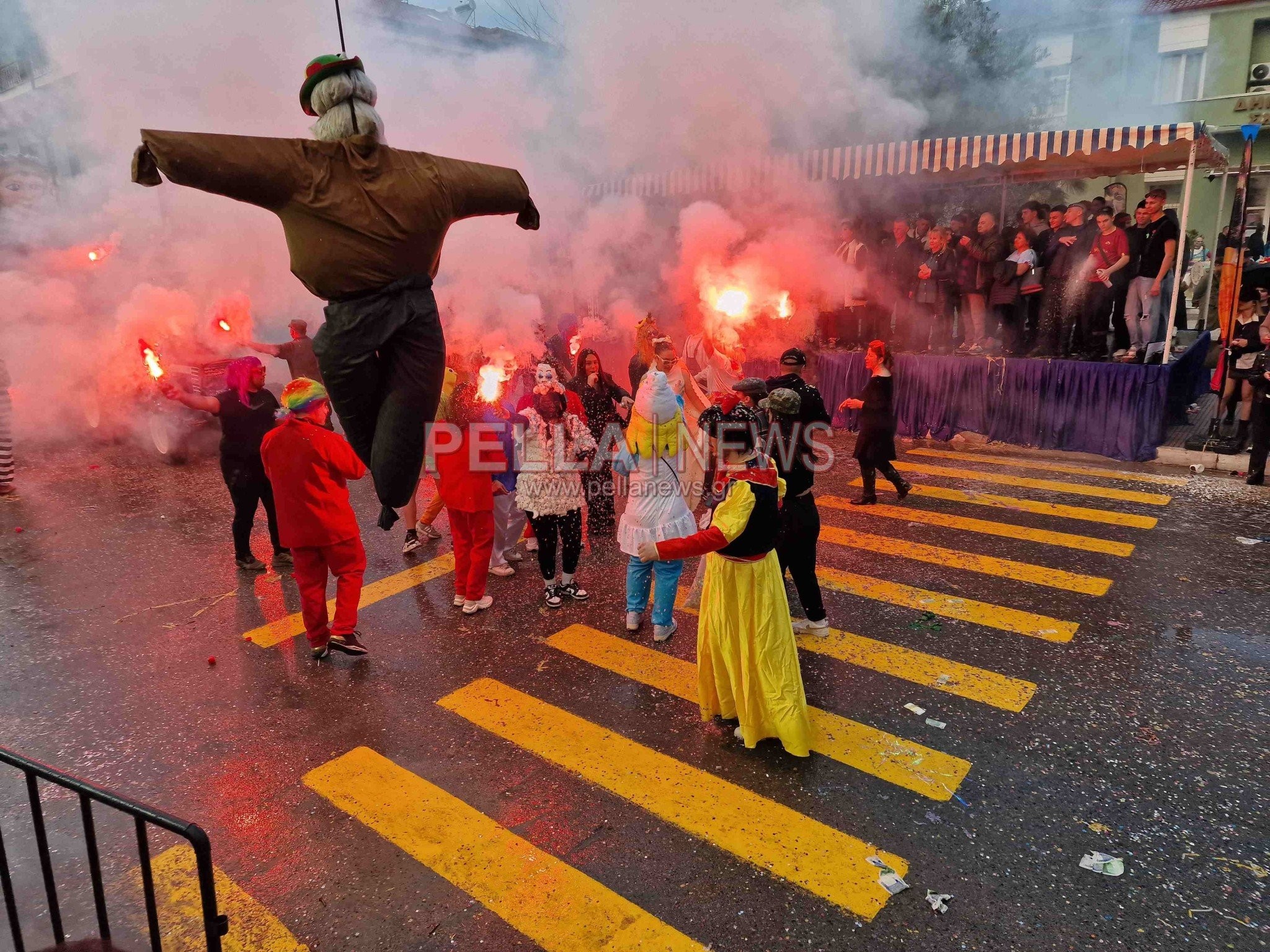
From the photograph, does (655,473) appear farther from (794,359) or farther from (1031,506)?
(1031,506)

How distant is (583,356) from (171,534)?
14.4ft

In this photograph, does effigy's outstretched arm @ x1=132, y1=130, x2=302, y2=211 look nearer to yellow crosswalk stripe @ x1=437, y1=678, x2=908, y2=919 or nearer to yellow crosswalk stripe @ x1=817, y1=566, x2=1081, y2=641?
yellow crosswalk stripe @ x1=437, y1=678, x2=908, y2=919

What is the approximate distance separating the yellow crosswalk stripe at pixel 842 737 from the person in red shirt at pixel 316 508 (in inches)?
52.6

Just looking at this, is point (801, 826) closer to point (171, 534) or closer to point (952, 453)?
point (171, 534)

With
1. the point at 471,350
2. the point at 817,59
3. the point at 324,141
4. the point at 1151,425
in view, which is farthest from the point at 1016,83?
the point at 324,141

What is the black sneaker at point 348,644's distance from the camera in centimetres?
491

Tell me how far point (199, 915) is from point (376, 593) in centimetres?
322

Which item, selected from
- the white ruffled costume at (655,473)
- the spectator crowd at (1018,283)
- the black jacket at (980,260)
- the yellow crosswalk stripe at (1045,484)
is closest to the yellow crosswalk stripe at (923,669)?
the white ruffled costume at (655,473)

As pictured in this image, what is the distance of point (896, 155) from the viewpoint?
11.2 metres

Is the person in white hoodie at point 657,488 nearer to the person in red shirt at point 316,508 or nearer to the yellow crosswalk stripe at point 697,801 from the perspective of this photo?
the yellow crosswalk stripe at point 697,801

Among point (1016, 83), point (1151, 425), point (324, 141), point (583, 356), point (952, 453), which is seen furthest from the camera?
point (1016, 83)

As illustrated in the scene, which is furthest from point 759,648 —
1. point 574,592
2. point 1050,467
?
point 1050,467

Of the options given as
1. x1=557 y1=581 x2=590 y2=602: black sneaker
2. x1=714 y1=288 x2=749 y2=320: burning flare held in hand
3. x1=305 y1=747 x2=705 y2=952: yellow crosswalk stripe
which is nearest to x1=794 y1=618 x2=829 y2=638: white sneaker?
x1=557 y1=581 x2=590 y2=602: black sneaker

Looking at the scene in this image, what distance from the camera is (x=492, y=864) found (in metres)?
3.12
